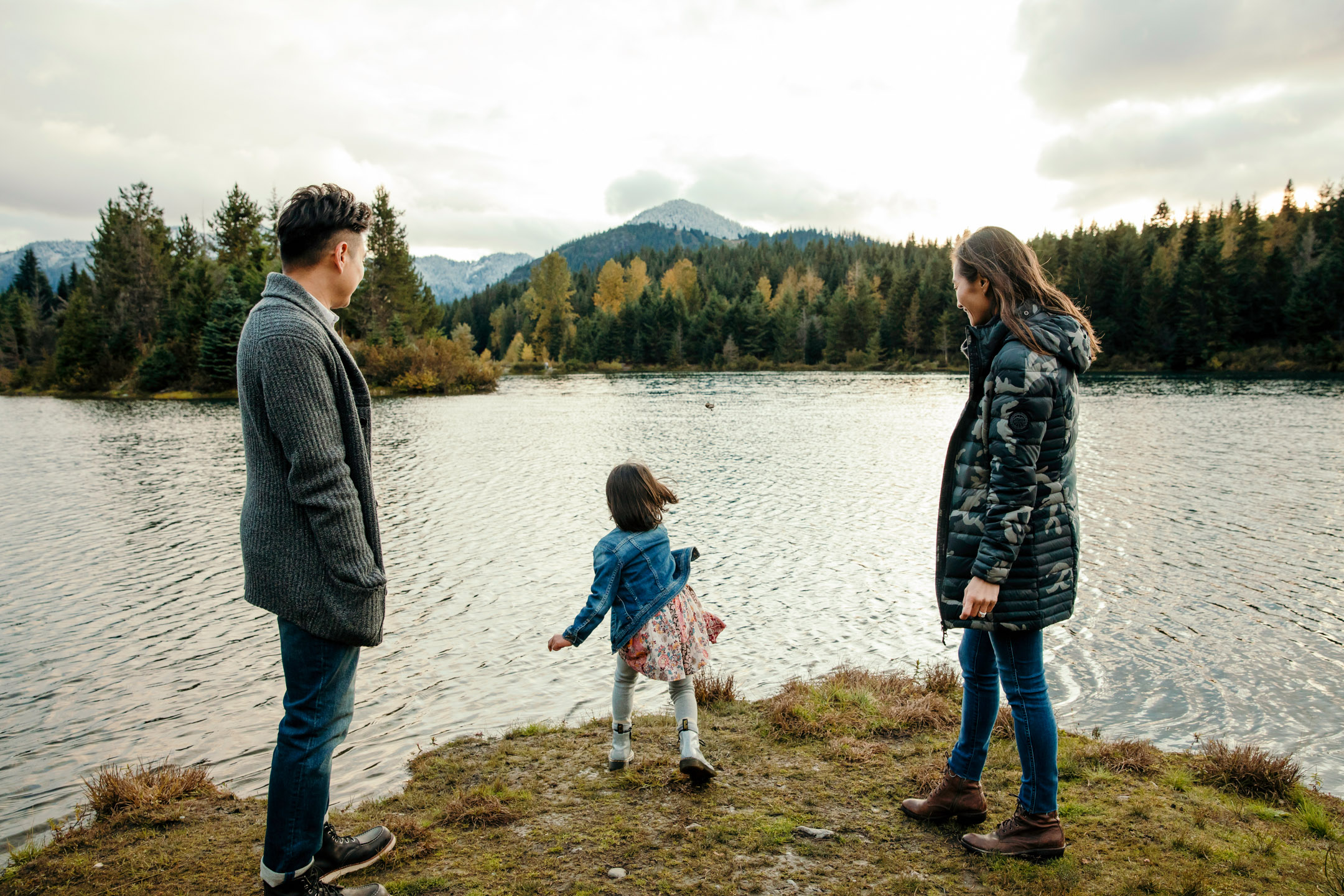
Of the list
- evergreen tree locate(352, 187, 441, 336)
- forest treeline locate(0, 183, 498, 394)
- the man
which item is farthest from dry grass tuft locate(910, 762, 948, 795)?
evergreen tree locate(352, 187, 441, 336)

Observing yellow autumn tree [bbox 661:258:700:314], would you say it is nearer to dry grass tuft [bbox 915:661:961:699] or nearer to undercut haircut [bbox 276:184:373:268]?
dry grass tuft [bbox 915:661:961:699]

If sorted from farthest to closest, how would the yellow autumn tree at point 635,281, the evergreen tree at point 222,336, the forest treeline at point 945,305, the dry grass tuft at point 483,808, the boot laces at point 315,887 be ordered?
the yellow autumn tree at point 635,281 < the forest treeline at point 945,305 < the evergreen tree at point 222,336 < the dry grass tuft at point 483,808 < the boot laces at point 315,887

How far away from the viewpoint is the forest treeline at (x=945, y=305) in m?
70.1

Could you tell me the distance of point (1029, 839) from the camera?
11.0 ft

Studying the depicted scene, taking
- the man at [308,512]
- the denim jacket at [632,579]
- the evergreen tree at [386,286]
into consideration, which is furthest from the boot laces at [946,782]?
the evergreen tree at [386,286]

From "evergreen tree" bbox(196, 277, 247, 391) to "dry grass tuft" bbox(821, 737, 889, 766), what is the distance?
2364 inches

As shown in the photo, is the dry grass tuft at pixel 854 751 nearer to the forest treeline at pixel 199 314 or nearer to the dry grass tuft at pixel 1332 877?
the dry grass tuft at pixel 1332 877

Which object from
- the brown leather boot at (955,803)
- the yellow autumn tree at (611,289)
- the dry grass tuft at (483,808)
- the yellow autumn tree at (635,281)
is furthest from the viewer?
the yellow autumn tree at (635,281)

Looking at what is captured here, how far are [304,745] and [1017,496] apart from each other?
3059mm

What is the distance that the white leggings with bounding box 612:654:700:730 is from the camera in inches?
170

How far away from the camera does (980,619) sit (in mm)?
3271

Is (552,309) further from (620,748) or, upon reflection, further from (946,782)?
(946,782)

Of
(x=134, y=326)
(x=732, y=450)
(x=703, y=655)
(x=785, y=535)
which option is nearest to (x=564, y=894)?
(x=703, y=655)

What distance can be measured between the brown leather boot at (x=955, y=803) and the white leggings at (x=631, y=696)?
130cm
